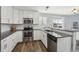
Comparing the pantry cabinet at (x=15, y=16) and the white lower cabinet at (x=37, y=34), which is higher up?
the pantry cabinet at (x=15, y=16)

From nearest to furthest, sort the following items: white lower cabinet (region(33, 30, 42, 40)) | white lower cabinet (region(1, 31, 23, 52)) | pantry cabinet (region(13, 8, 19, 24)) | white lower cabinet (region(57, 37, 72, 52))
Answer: white lower cabinet (region(1, 31, 23, 52)) < white lower cabinet (region(57, 37, 72, 52)) < pantry cabinet (region(13, 8, 19, 24)) < white lower cabinet (region(33, 30, 42, 40))

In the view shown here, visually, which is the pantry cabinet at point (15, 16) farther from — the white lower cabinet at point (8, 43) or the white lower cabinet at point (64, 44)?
the white lower cabinet at point (64, 44)

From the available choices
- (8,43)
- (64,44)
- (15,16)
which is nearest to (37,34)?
(15,16)

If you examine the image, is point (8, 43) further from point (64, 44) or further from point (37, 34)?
point (37, 34)

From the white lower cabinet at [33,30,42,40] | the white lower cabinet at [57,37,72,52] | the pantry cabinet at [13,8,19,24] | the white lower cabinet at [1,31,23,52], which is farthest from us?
the white lower cabinet at [33,30,42,40]

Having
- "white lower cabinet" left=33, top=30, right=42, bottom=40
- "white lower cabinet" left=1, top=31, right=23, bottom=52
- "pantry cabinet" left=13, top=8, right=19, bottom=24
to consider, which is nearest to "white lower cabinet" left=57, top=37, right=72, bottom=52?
"white lower cabinet" left=1, top=31, right=23, bottom=52

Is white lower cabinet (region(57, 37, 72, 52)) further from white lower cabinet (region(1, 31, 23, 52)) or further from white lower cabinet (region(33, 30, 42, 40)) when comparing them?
white lower cabinet (region(33, 30, 42, 40))

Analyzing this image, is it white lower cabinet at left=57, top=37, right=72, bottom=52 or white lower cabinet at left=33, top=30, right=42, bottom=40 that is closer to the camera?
white lower cabinet at left=57, top=37, right=72, bottom=52

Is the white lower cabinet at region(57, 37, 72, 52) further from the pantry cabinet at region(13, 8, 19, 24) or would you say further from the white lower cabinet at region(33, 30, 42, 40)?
the pantry cabinet at region(13, 8, 19, 24)

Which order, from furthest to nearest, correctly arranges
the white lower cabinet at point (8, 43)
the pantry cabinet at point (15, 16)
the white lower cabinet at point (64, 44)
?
the pantry cabinet at point (15, 16) → the white lower cabinet at point (64, 44) → the white lower cabinet at point (8, 43)

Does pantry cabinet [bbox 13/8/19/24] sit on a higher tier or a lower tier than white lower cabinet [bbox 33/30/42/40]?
higher

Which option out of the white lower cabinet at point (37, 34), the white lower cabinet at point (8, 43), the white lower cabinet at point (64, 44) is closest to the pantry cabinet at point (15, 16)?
the white lower cabinet at point (8, 43)
